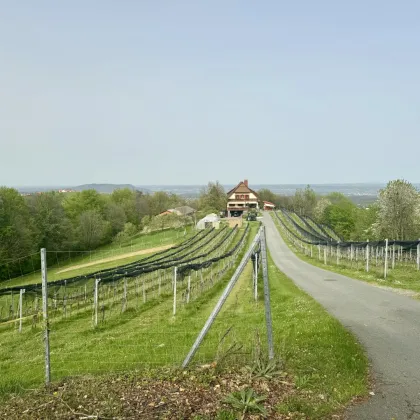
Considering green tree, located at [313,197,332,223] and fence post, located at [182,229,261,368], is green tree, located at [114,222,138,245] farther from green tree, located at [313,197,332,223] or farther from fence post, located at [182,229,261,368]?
fence post, located at [182,229,261,368]

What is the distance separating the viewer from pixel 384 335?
10367 millimetres

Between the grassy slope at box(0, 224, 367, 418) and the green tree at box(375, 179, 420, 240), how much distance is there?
1817 inches

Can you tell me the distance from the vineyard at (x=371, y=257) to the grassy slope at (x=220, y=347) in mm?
6626

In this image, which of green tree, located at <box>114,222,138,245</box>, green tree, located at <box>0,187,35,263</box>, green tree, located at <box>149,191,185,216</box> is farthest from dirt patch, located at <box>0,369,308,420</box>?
green tree, located at <box>149,191,185,216</box>

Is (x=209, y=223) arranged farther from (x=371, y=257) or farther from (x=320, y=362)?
(x=320, y=362)

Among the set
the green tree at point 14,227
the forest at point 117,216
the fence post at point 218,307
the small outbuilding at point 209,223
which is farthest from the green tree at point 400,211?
the fence post at point 218,307

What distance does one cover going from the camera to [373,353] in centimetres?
893

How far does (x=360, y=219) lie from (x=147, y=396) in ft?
289

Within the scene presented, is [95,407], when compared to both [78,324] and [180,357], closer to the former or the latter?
[180,357]

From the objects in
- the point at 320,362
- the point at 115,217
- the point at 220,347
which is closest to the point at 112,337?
the point at 220,347

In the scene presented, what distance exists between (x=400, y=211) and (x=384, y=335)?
54.3 m

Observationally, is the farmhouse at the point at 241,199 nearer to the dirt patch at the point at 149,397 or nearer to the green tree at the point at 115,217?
the green tree at the point at 115,217

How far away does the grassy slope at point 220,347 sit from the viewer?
22.6 feet

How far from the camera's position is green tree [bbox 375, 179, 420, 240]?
58.5 m
